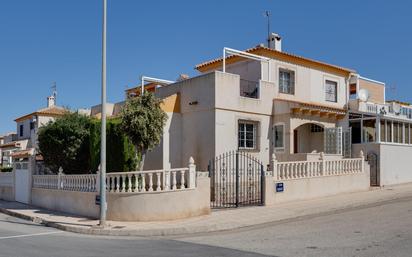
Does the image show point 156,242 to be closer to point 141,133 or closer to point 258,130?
point 141,133

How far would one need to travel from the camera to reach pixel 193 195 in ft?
48.7

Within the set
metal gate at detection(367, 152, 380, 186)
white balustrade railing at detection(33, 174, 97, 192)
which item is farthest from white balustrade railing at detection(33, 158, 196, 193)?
metal gate at detection(367, 152, 380, 186)

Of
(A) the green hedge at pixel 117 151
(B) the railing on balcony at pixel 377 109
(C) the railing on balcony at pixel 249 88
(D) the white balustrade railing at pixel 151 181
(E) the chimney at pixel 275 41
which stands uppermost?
(E) the chimney at pixel 275 41

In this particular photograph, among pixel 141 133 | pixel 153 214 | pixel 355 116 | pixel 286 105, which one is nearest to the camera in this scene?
pixel 153 214

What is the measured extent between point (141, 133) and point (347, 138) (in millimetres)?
12818

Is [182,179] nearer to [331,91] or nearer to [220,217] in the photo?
[220,217]

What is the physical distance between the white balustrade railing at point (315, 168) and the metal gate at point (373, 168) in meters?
2.36

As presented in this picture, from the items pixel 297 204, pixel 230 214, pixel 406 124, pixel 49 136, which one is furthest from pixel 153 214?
pixel 406 124

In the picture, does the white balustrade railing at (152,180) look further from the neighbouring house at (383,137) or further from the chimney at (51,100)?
the chimney at (51,100)

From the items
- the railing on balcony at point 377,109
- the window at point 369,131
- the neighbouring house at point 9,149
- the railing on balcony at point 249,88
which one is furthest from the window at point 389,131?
the neighbouring house at point 9,149

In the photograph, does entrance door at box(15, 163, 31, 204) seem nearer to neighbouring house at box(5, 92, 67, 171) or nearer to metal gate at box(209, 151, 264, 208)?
metal gate at box(209, 151, 264, 208)

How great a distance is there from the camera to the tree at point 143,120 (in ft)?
55.3

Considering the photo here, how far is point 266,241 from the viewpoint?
10906 millimetres

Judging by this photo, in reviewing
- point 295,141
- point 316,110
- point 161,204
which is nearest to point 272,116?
point 316,110
